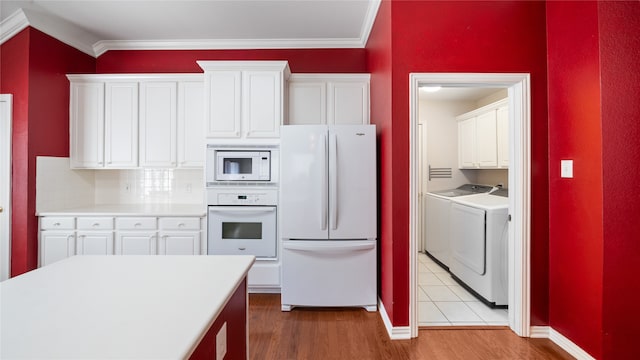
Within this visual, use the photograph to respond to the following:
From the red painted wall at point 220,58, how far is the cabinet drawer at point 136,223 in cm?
183

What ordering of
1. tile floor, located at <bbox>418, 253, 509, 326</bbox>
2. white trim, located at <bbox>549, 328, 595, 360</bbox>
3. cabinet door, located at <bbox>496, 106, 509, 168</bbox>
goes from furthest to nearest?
cabinet door, located at <bbox>496, 106, 509, 168</bbox>, tile floor, located at <bbox>418, 253, 509, 326</bbox>, white trim, located at <bbox>549, 328, 595, 360</bbox>

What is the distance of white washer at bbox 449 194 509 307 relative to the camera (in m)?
2.72

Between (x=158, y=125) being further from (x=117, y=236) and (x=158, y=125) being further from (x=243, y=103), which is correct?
(x=117, y=236)

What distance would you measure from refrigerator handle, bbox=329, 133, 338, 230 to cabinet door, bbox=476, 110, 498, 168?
228 centimetres

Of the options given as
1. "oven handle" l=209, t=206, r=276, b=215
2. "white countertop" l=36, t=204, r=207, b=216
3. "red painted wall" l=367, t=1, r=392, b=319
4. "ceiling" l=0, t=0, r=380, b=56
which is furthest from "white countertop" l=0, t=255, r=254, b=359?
"ceiling" l=0, t=0, r=380, b=56

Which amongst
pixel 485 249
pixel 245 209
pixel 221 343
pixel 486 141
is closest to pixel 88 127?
pixel 245 209

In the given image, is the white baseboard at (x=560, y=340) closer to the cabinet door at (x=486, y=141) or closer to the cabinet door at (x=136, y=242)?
the cabinet door at (x=486, y=141)

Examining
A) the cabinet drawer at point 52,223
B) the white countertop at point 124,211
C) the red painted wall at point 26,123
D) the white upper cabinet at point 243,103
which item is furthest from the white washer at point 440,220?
the red painted wall at point 26,123

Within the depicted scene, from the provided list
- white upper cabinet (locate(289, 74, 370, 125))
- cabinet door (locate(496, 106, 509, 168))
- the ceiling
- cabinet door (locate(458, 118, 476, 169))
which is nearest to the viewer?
the ceiling

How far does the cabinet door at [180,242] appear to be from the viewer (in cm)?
303

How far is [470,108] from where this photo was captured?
472 cm

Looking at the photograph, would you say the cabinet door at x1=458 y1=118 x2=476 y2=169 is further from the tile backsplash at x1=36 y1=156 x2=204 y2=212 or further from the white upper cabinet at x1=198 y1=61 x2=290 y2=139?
the tile backsplash at x1=36 y1=156 x2=204 y2=212

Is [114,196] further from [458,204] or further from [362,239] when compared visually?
[458,204]

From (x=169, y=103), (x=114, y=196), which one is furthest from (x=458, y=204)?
(x=114, y=196)
